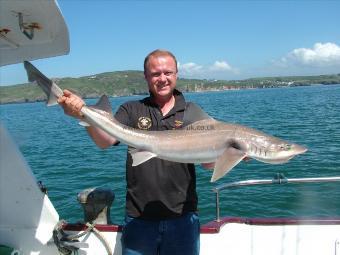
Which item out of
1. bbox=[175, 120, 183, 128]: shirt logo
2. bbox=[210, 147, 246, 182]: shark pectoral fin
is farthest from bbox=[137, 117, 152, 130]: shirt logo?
bbox=[210, 147, 246, 182]: shark pectoral fin

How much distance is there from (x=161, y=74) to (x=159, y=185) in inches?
45.3

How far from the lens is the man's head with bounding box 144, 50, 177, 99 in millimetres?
4555

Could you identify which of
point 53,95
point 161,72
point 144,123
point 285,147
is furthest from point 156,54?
point 285,147

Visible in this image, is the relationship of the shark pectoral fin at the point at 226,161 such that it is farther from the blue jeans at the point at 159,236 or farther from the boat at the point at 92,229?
the boat at the point at 92,229

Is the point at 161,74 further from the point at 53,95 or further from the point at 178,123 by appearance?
the point at 53,95

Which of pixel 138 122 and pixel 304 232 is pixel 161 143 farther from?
pixel 304 232

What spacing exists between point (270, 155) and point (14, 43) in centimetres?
272

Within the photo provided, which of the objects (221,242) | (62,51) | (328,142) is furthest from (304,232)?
(328,142)

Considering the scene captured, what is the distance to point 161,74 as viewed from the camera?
4555 mm

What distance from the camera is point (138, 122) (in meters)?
4.71

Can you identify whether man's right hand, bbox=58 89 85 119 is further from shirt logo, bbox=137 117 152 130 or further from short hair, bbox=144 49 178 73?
short hair, bbox=144 49 178 73

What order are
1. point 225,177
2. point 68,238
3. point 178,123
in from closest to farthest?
point 178,123
point 68,238
point 225,177

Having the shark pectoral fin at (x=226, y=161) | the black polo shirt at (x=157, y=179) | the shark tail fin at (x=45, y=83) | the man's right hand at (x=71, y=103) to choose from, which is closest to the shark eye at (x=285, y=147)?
the shark pectoral fin at (x=226, y=161)

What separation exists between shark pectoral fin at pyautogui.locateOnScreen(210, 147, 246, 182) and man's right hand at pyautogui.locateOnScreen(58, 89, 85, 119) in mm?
1437
